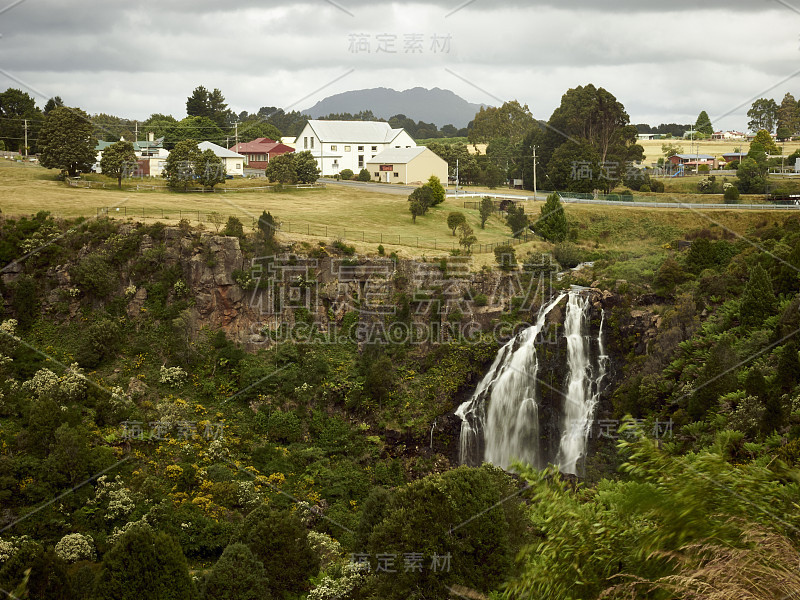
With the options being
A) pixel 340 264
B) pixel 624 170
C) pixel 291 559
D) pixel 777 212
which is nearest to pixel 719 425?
pixel 291 559

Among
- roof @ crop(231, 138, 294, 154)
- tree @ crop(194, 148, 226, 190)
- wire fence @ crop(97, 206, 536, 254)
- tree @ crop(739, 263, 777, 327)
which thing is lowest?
tree @ crop(739, 263, 777, 327)

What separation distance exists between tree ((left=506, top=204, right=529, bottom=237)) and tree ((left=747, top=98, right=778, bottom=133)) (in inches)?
2498

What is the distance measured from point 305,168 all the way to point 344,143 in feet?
50.1

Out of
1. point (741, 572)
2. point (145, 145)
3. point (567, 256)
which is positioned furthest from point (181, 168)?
point (741, 572)

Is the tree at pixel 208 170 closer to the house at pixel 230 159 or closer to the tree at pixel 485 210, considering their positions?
the house at pixel 230 159

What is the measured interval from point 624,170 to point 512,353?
3234 cm

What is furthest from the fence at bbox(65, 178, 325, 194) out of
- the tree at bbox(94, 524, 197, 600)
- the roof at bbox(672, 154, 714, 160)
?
the roof at bbox(672, 154, 714, 160)

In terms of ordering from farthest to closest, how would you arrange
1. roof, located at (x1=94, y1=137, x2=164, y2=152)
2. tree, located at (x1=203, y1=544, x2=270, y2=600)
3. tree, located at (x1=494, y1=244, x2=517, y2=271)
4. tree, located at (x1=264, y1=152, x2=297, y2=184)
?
roof, located at (x1=94, y1=137, x2=164, y2=152) → tree, located at (x1=264, y1=152, x2=297, y2=184) → tree, located at (x1=494, y1=244, x2=517, y2=271) → tree, located at (x1=203, y1=544, x2=270, y2=600)

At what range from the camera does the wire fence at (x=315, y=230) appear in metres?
45.9

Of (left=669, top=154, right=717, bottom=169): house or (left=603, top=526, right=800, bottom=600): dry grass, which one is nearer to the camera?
(left=603, top=526, right=800, bottom=600): dry grass

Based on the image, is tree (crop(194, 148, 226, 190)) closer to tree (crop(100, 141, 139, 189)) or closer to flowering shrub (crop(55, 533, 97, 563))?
tree (crop(100, 141, 139, 189))

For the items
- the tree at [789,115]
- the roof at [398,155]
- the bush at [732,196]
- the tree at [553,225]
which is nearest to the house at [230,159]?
the roof at [398,155]

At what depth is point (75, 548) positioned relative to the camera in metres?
27.7

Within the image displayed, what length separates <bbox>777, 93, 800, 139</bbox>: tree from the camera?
315 feet
